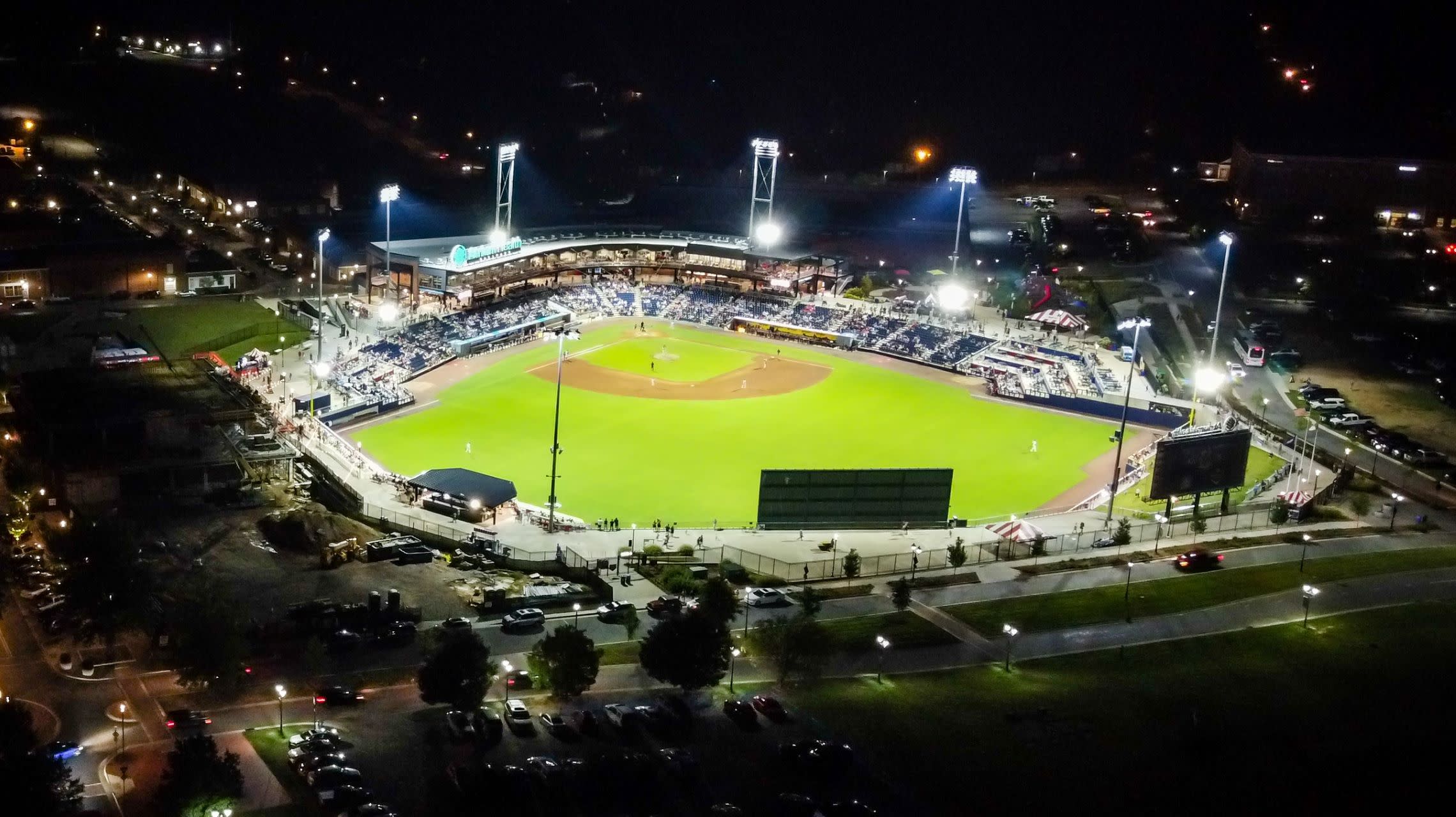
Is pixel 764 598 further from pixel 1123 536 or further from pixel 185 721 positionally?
pixel 185 721

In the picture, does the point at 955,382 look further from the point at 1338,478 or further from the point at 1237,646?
the point at 1237,646

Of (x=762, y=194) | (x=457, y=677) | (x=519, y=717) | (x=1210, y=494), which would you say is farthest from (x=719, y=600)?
(x=762, y=194)

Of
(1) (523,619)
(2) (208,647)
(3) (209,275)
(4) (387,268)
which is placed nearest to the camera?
(2) (208,647)

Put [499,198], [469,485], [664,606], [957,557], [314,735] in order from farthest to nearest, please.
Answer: [499,198], [469,485], [957,557], [664,606], [314,735]

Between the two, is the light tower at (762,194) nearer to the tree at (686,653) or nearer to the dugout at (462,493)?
the dugout at (462,493)

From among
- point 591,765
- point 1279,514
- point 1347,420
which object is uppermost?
point 1347,420

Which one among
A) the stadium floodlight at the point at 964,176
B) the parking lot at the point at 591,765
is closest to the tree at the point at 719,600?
the parking lot at the point at 591,765

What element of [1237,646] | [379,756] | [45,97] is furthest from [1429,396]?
[45,97]
